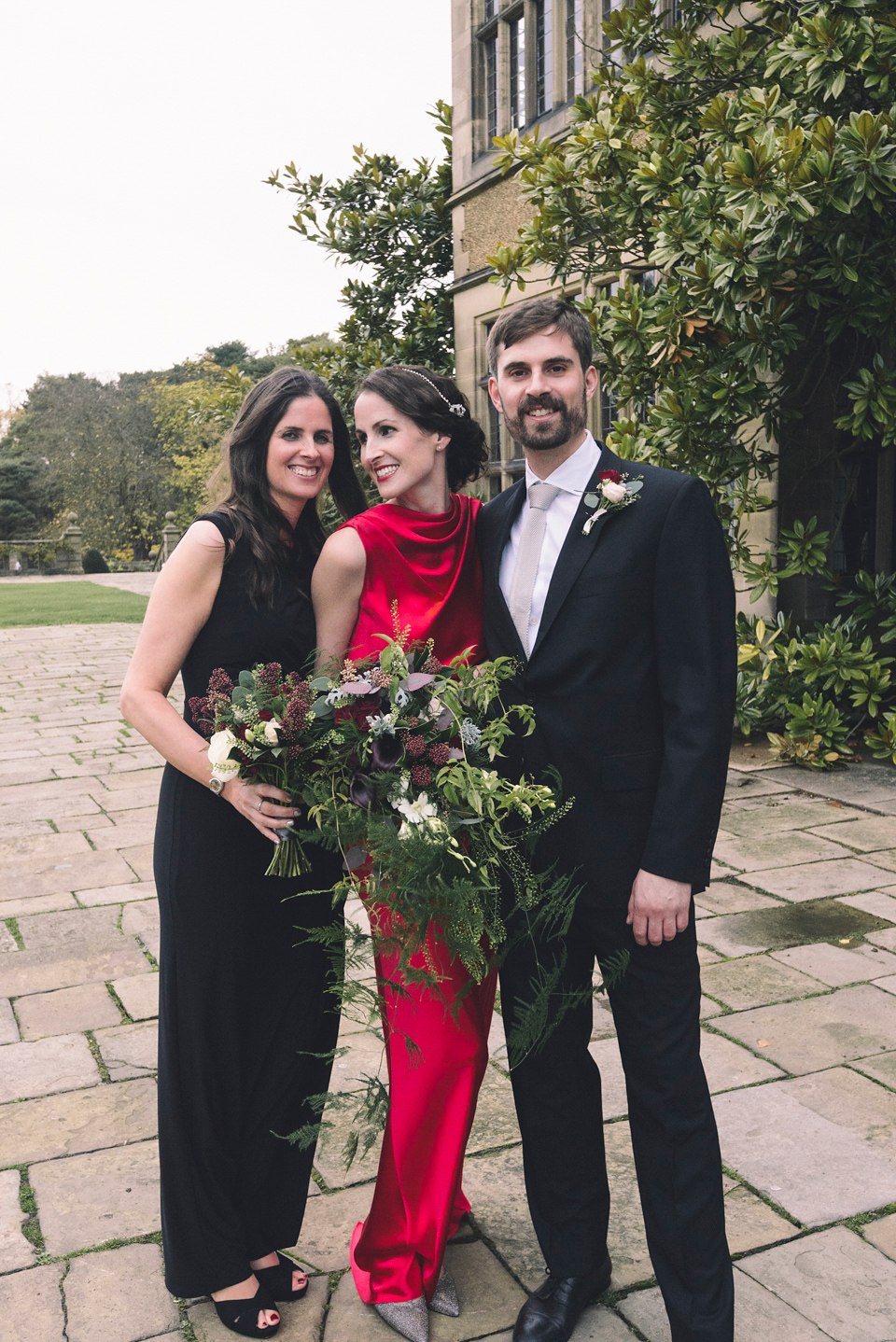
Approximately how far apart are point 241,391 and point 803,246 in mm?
7656

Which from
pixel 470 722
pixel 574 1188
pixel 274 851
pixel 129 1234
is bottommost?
pixel 129 1234

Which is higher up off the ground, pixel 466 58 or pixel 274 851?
pixel 466 58

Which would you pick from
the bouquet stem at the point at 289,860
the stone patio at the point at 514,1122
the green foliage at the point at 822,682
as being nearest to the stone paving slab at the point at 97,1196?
the stone patio at the point at 514,1122

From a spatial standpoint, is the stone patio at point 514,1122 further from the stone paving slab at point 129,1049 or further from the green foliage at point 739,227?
the green foliage at point 739,227

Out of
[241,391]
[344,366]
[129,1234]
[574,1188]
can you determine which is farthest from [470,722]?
[241,391]

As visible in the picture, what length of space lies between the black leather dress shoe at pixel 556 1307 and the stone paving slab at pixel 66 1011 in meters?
2.01

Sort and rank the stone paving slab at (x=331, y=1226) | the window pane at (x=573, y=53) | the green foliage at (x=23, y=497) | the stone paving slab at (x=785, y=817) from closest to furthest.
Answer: the stone paving slab at (x=331, y=1226) < the stone paving slab at (x=785, y=817) < the window pane at (x=573, y=53) < the green foliage at (x=23, y=497)

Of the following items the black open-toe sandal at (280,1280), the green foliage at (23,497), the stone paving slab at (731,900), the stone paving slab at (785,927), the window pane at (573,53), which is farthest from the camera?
the green foliage at (23,497)

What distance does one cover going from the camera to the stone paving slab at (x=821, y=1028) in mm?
3395

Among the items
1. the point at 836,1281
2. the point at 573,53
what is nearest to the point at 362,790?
the point at 836,1281

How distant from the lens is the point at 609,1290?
2.37 m

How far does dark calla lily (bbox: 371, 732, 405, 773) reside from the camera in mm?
1928

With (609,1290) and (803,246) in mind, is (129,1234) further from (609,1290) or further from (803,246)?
(803,246)

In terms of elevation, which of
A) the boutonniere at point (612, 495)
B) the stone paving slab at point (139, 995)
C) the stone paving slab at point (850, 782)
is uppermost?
the boutonniere at point (612, 495)
